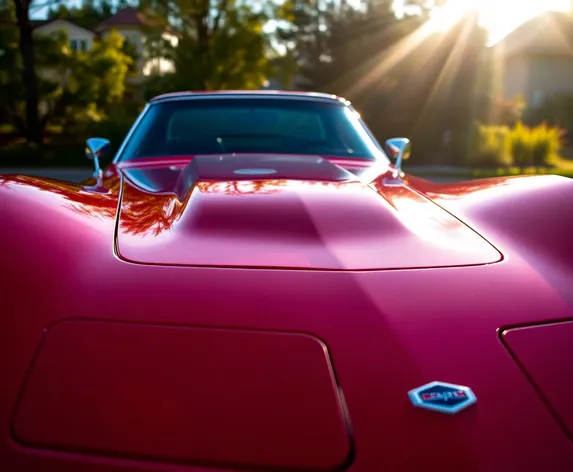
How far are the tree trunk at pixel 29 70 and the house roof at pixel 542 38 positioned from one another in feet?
87.6

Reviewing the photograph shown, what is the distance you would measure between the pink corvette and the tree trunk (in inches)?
823

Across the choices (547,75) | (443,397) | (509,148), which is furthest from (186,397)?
(547,75)

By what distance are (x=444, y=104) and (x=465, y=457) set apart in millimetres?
22769

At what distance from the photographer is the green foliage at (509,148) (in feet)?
62.0

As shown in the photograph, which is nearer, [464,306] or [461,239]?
[464,306]

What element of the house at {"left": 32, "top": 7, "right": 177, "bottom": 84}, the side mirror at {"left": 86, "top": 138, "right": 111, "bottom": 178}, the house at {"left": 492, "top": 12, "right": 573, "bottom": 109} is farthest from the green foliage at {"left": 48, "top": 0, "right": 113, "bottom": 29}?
the house at {"left": 492, "top": 12, "right": 573, "bottom": 109}

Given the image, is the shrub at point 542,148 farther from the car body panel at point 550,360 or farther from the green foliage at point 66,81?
the car body panel at point 550,360

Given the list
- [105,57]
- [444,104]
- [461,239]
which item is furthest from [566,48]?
[461,239]

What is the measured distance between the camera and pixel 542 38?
39.2 metres

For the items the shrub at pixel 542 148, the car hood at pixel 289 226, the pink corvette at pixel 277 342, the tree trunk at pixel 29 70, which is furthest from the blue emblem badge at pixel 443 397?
the tree trunk at pixel 29 70

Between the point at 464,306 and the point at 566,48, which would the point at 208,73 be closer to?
the point at 464,306

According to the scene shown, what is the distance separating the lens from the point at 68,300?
Result: 127 cm

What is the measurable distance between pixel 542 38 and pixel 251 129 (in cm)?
4099

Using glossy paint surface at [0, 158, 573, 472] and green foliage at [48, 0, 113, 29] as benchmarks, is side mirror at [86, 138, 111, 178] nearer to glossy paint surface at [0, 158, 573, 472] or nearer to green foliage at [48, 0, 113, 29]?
glossy paint surface at [0, 158, 573, 472]
